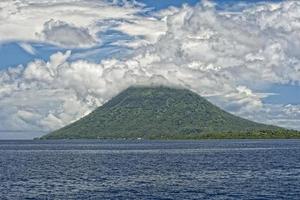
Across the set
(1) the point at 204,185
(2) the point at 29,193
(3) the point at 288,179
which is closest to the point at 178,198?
(1) the point at 204,185

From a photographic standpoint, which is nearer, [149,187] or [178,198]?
[178,198]

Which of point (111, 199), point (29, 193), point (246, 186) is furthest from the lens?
point (246, 186)

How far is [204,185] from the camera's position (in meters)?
115

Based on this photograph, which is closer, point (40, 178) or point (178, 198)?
point (178, 198)

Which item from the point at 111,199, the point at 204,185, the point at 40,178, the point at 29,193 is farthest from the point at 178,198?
the point at 40,178

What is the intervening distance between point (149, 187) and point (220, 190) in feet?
47.4

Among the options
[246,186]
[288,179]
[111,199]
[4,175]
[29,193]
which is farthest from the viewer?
[4,175]

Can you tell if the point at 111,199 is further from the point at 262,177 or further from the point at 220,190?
the point at 262,177

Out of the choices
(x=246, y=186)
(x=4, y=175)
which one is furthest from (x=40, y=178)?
(x=246, y=186)

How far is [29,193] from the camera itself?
105125mm

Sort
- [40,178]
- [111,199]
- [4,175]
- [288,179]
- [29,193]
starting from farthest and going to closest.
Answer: [4,175] < [40,178] < [288,179] < [29,193] < [111,199]

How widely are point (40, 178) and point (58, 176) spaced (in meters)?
6.05

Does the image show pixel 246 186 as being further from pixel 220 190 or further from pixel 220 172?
pixel 220 172

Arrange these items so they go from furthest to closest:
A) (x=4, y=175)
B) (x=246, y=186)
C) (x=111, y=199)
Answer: (x=4, y=175), (x=246, y=186), (x=111, y=199)
